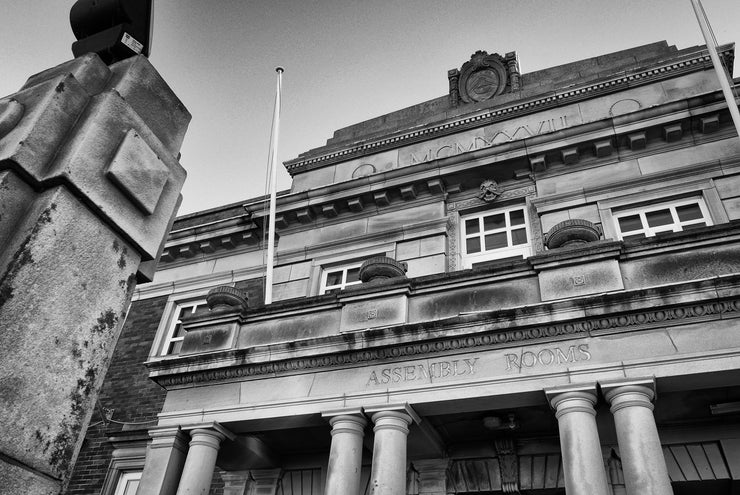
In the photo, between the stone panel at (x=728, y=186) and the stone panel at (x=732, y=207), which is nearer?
the stone panel at (x=732, y=207)

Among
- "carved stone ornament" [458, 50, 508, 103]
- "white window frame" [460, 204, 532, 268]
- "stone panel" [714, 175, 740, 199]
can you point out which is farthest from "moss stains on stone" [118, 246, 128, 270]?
"carved stone ornament" [458, 50, 508, 103]

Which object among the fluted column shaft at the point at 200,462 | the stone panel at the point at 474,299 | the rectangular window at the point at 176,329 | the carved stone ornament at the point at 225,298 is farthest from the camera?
the rectangular window at the point at 176,329

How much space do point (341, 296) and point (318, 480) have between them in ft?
12.1

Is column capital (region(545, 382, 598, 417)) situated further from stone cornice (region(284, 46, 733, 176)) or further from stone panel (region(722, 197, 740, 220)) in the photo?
stone cornice (region(284, 46, 733, 176))

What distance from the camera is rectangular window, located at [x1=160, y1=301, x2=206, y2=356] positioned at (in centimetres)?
1575

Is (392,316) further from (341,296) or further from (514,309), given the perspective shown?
(514,309)

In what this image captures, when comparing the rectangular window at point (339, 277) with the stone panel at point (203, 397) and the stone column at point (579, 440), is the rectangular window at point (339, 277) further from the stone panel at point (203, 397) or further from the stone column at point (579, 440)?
the stone column at point (579, 440)

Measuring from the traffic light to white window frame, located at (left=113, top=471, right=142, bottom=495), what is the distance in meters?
11.9

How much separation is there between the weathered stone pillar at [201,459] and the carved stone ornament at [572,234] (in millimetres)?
Answer: 6024

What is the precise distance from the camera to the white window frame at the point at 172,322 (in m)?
15.8

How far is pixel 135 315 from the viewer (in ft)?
55.4

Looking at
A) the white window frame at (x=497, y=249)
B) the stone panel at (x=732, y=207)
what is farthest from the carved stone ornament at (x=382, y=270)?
the stone panel at (x=732, y=207)

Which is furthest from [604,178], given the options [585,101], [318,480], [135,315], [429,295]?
[135,315]

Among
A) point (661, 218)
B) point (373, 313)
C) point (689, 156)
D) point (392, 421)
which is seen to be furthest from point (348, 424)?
point (689, 156)
